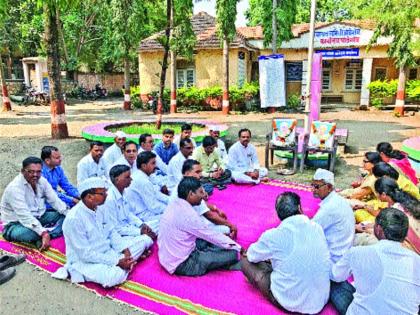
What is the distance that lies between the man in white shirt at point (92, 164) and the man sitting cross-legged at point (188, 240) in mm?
2364

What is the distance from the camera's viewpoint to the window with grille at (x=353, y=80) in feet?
77.7

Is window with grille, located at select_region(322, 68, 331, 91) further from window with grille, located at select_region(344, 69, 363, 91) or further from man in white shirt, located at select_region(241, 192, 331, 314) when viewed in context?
man in white shirt, located at select_region(241, 192, 331, 314)

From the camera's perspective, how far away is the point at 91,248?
12.6 feet

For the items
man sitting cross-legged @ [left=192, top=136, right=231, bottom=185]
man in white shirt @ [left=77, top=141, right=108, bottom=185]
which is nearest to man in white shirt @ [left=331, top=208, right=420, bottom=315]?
man in white shirt @ [left=77, top=141, right=108, bottom=185]

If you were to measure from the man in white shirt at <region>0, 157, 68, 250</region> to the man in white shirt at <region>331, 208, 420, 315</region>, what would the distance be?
11.6 ft

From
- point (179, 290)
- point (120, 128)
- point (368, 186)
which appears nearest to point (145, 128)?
point (120, 128)

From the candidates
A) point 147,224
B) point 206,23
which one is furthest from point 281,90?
point 206,23

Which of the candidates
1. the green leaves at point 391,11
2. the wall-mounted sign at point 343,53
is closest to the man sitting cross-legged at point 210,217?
the green leaves at point 391,11

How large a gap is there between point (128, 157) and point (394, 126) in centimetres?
1299

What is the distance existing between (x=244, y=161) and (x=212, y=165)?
0.69m

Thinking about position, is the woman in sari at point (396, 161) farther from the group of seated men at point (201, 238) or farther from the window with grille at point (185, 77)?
the window with grille at point (185, 77)

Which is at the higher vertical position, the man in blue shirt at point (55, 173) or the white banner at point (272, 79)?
the white banner at point (272, 79)

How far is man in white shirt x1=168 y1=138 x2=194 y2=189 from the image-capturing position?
6359 millimetres

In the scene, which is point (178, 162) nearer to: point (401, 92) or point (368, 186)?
point (368, 186)
